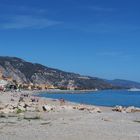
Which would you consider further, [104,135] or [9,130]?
[9,130]

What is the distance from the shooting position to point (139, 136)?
20.7 metres

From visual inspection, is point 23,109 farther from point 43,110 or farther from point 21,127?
point 21,127

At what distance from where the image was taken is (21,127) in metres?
24.4

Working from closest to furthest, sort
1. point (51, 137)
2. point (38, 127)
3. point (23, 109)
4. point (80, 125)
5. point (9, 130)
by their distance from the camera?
point (51, 137)
point (9, 130)
point (38, 127)
point (80, 125)
point (23, 109)

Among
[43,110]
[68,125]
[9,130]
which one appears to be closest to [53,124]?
[68,125]

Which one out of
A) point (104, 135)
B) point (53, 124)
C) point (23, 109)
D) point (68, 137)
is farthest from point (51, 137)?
point (23, 109)

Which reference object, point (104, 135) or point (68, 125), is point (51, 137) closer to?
point (104, 135)

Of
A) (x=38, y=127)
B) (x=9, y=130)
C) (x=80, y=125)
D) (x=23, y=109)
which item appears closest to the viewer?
(x=9, y=130)

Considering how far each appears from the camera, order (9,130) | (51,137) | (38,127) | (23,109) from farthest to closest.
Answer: (23,109)
(38,127)
(9,130)
(51,137)

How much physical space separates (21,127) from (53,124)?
2.39 m

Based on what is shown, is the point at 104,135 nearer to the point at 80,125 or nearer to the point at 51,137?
the point at 51,137

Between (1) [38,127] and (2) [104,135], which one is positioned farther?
(1) [38,127]

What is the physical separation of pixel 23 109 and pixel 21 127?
15.2m

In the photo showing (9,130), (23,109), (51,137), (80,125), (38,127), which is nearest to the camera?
(51,137)
